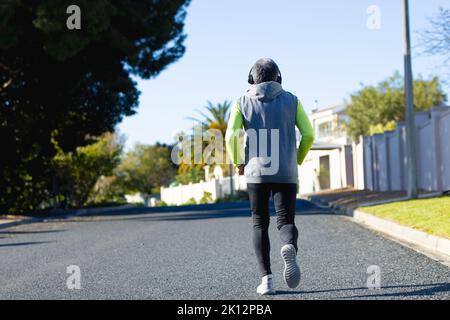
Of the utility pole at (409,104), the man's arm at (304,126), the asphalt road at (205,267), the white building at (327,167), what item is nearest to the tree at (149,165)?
the white building at (327,167)

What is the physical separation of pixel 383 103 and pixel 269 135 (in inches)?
2256

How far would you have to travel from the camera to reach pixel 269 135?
6.75 meters

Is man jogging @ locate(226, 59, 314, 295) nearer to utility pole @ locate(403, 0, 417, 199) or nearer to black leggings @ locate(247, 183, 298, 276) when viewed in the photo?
black leggings @ locate(247, 183, 298, 276)

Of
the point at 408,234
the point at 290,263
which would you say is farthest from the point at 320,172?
the point at 290,263

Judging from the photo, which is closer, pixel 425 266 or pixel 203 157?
pixel 425 266

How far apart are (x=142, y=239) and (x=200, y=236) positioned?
42.6 inches

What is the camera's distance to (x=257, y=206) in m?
6.74

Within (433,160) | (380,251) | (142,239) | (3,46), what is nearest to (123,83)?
(3,46)

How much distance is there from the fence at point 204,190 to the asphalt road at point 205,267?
33.7m

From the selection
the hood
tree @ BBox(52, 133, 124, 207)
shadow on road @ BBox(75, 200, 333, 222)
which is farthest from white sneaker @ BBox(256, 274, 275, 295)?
tree @ BBox(52, 133, 124, 207)

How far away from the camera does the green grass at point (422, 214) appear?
12.4 metres

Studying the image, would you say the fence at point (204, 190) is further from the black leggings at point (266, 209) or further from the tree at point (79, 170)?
the black leggings at point (266, 209)

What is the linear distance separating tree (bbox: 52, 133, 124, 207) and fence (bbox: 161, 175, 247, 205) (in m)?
11.2
